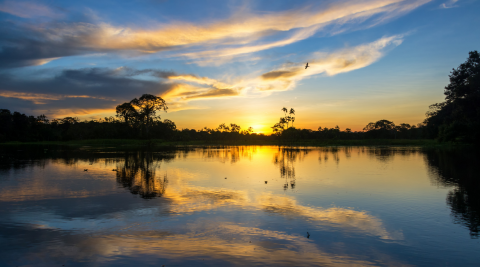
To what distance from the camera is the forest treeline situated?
54.8 metres

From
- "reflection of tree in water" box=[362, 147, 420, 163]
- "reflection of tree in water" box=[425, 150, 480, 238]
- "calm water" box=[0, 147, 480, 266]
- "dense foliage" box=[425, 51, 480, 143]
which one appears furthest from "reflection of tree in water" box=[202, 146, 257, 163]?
"dense foliage" box=[425, 51, 480, 143]

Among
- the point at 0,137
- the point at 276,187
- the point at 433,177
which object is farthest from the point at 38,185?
the point at 0,137

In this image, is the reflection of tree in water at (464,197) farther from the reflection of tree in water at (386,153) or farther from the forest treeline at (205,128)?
the forest treeline at (205,128)

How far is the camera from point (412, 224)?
9.59 m

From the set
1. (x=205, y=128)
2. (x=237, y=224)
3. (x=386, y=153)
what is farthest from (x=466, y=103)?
(x=205, y=128)

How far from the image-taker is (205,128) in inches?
5546

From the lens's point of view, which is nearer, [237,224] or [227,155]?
[237,224]

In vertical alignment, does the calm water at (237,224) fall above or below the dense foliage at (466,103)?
below

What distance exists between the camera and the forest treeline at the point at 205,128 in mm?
54750

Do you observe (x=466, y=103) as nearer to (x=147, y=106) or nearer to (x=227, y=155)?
(x=227, y=155)

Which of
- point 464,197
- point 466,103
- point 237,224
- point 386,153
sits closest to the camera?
point 237,224

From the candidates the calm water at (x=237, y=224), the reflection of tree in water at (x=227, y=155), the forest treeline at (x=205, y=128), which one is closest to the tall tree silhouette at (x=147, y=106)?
the forest treeline at (x=205, y=128)

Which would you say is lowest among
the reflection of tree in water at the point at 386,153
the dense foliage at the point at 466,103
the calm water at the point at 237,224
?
the calm water at the point at 237,224

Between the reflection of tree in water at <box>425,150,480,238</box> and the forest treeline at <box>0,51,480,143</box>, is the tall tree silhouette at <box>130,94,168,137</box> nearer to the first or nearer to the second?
the forest treeline at <box>0,51,480,143</box>
